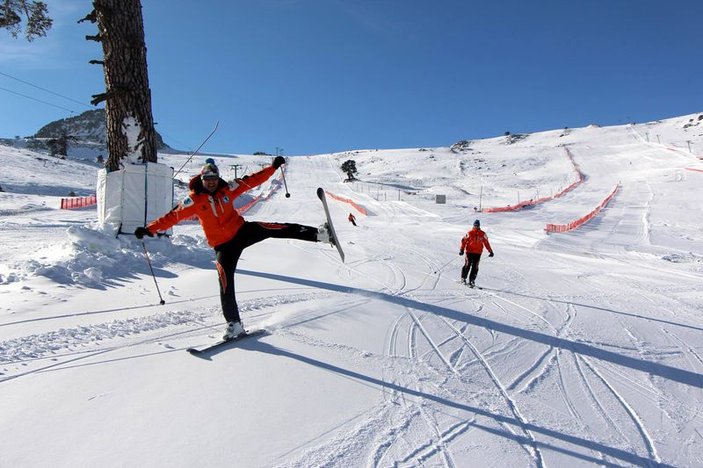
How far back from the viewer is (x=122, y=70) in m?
8.10

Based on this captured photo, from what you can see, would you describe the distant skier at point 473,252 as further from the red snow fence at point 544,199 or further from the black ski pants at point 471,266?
the red snow fence at point 544,199

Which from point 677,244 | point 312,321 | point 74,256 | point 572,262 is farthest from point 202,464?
point 677,244

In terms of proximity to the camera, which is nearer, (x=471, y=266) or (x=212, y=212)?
(x=212, y=212)

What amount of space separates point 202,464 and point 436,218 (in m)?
31.8

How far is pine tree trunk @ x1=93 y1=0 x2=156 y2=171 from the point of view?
8.01 metres

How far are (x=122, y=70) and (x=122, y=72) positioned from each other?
35 millimetres

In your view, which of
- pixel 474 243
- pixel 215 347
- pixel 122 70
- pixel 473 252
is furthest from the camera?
pixel 474 243

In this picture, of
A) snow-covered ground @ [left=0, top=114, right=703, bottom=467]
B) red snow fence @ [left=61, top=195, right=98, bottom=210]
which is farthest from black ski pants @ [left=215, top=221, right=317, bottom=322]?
red snow fence @ [left=61, top=195, right=98, bottom=210]

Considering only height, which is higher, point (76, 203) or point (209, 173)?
point (76, 203)

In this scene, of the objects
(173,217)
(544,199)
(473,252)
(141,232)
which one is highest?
(544,199)

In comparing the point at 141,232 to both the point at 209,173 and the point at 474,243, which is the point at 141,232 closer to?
the point at 209,173

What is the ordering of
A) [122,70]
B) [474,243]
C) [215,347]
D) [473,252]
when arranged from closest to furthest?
[215,347] → [122,70] → [473,252] → [474,243]

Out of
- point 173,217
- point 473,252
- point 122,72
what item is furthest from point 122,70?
point 473,252

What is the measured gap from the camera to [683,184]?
151 feet
